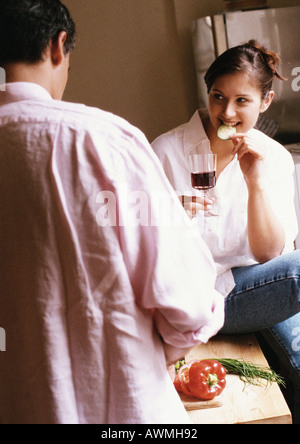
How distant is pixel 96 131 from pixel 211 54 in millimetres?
2175

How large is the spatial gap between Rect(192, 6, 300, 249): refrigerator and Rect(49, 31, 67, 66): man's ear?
6.59 ft

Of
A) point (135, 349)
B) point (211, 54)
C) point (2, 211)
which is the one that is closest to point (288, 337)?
point (135, 349)

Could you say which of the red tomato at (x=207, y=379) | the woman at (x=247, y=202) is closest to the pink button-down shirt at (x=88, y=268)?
the red tomato at (x=207, y=379)

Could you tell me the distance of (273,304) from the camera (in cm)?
185

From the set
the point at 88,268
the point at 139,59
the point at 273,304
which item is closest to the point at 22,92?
the point at 88,268

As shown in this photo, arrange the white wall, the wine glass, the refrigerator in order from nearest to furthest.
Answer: the wine glass < the refrigerator < the white wall

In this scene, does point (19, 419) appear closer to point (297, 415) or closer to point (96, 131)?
point (96, 131)

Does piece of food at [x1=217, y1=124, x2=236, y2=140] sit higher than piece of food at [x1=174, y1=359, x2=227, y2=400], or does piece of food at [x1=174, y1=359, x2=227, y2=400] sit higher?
piece of food at [x1=217, y1=124, x2=236, y2=140]

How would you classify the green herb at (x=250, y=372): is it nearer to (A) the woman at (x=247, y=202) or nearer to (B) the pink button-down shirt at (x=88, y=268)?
(A) the woman at (x=247, y=202)

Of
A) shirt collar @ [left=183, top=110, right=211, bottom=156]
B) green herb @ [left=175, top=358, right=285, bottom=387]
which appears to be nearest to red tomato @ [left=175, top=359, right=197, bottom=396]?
green herb @ [left=175, top=358, right=285, bottom=387]

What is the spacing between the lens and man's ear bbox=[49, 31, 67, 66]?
3.00 feet

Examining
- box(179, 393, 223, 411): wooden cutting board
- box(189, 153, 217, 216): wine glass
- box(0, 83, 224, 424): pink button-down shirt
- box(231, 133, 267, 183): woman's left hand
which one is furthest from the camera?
box(231, 133, 267, 183): woman's left hand

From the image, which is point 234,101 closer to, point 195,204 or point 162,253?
point 195,204

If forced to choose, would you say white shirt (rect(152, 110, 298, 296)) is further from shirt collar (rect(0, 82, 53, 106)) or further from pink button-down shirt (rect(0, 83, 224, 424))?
shirt collar (rect(0, 82, 53, 106))
